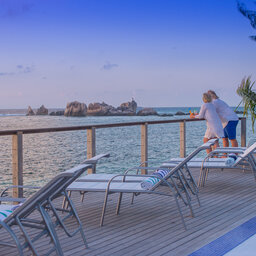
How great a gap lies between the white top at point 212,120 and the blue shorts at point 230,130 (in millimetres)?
711

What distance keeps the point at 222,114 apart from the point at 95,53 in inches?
1133

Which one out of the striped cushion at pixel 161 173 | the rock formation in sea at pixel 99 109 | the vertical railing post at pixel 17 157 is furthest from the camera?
the rock formation in sea at pixel 99 109

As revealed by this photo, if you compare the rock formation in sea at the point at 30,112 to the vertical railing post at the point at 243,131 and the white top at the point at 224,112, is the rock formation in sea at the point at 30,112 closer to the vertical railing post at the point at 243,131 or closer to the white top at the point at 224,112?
the vertical railing post at the point at 243,131

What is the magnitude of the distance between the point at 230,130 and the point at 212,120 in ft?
2.91

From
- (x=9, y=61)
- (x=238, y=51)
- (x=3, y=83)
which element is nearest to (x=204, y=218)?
(x=238, y=51)

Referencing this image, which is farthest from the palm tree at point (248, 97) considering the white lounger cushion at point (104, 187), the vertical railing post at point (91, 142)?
the white lounger cushion at point (104, 187)

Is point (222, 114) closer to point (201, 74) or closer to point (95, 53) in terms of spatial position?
point (201, 74)

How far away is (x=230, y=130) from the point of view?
822 cm

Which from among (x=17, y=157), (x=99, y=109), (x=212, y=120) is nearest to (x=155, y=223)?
(x=17, y=157)

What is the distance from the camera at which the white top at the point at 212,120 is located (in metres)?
7.49

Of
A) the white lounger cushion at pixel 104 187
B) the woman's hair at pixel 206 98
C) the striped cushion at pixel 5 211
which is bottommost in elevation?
the white lounger cushion at pixel 104 187

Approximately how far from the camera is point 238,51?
25.3 meters

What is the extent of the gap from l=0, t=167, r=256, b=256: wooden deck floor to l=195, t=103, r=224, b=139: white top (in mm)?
1971

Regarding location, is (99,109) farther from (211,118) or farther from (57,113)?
(211,118)
